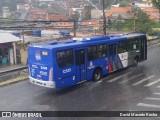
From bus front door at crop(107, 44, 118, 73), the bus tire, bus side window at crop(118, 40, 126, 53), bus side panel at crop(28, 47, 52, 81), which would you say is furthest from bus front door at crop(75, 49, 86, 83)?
the bus tire

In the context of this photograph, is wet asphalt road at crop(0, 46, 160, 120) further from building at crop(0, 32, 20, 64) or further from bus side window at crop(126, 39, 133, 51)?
building at crop(0, 32, 20, 64)

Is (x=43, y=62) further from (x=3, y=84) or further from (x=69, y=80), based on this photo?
(x=3, y=84)

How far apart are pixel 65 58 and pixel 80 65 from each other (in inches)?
54.4

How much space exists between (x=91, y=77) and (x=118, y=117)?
621 cm

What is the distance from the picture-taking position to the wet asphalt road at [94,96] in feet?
45.4

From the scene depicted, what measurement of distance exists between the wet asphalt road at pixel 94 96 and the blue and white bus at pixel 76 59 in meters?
0.65

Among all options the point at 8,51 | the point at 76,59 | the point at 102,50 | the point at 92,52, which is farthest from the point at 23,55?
the point at 76,59

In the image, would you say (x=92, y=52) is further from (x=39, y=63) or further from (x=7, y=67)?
(x=7, y=67)

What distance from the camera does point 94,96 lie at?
15570 mm

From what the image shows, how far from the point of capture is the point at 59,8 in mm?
107562

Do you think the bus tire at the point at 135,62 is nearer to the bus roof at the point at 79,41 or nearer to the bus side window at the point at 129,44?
the bus side window at the point at 129,44

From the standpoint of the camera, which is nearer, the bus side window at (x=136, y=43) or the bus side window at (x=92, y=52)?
the bus side window at (x=92, y=52)

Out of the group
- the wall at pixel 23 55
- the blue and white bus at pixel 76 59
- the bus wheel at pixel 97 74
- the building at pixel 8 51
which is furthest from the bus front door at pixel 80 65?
the building at pixel 8 51

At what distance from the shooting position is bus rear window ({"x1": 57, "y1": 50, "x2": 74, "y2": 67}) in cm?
1600
